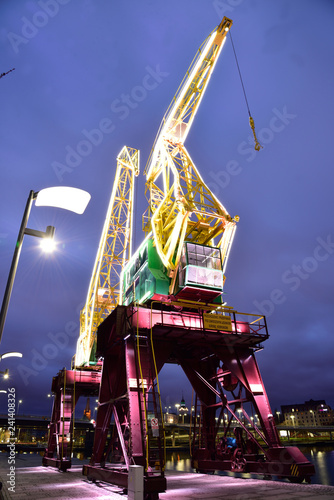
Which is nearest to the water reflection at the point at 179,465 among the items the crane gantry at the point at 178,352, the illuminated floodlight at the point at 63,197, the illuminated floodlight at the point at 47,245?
the crane gantry at the point at 178,352

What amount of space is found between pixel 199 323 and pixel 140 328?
12.2 feet

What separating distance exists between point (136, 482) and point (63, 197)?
9.41 metres

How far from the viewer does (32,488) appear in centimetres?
1595

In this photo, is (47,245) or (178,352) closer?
(47,245)

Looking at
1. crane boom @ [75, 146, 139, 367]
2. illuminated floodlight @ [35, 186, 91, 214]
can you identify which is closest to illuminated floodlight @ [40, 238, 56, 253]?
illuminated floodlight @ [35, 186, 91, 214]

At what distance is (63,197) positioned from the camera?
7.84 metres

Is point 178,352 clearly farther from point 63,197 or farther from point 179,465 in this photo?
point 179,465

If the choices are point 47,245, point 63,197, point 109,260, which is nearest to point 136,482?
point 47,245

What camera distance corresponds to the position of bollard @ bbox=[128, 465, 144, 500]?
10.5 meters

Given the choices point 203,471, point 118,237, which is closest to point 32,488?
point 203,471

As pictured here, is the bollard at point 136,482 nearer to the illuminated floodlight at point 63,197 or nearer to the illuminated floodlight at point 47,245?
the illuminated floodlight at point 47,245

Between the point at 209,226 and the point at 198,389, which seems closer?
the point at 198,389

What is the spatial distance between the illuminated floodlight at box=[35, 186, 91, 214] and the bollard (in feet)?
28.4

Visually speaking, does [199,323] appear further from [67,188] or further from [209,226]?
[67,188]
